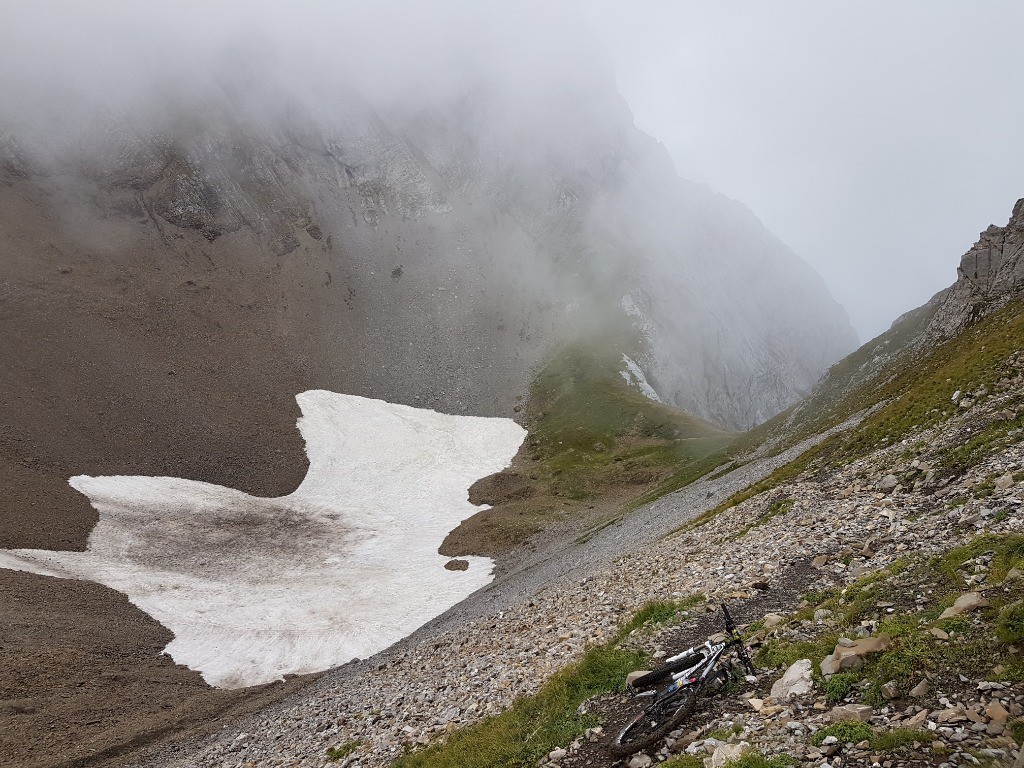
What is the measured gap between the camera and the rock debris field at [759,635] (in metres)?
9.45

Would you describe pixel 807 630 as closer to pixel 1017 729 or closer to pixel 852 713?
pixel 852 713

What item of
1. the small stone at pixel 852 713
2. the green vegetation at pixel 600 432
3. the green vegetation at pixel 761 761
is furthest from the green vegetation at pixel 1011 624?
the green vegetation at pixel 600 432

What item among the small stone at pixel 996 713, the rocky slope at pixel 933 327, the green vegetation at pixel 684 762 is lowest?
the small stone at pixel 996 713

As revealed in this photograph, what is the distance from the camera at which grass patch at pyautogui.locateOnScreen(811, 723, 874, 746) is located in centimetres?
909

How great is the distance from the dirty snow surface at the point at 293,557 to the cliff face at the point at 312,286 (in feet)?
16.5

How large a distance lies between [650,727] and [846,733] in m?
4.57

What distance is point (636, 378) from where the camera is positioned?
12694 cm

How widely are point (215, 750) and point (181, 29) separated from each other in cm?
21872

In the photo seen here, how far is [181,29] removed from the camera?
176 metres

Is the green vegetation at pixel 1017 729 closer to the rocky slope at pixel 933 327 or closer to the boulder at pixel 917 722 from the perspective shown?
the boulder at pixel 917 722

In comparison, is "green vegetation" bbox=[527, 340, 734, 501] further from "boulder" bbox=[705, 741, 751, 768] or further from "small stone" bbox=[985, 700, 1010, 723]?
"small stone" bbox=[985, 700, 1010, 723]

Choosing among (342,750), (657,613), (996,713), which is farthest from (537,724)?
(996,713)

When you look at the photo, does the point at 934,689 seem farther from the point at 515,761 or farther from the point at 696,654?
the point at 515,761

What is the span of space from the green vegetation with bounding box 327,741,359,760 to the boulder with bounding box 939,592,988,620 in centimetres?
1857
